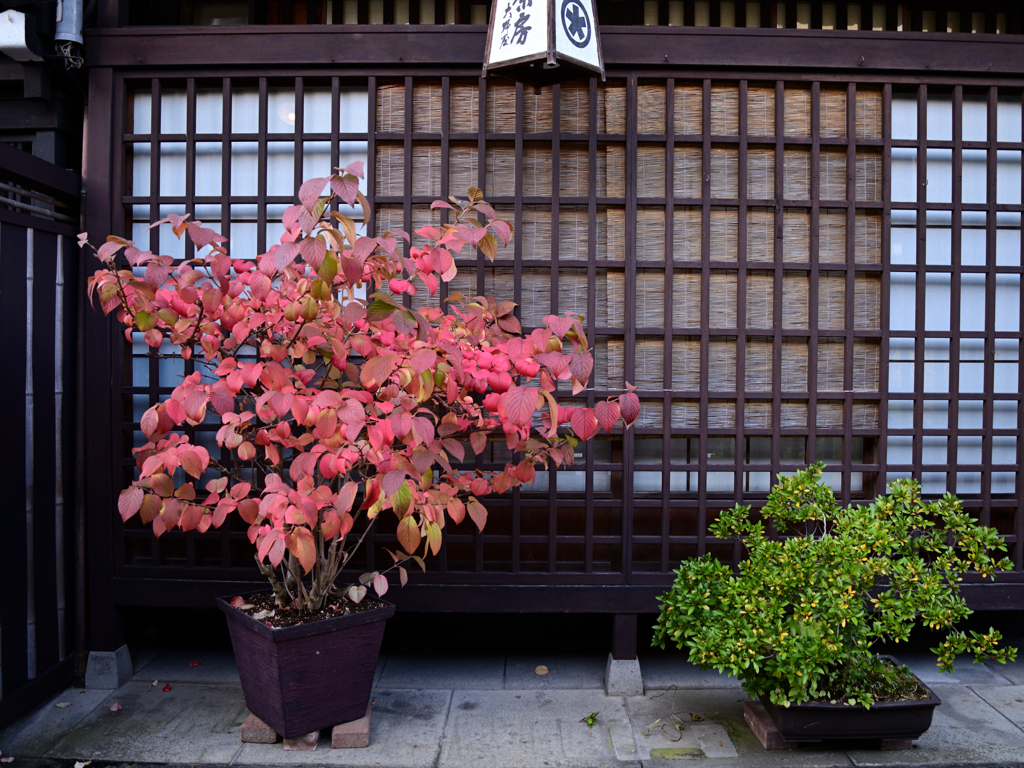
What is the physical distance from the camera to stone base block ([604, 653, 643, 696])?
14.7 ft

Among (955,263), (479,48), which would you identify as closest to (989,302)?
(955,263)

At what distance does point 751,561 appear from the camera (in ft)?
12.5

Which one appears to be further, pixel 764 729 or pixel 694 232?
pixel 694 232

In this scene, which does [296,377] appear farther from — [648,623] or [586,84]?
[648,623]

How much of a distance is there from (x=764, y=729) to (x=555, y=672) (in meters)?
1.52

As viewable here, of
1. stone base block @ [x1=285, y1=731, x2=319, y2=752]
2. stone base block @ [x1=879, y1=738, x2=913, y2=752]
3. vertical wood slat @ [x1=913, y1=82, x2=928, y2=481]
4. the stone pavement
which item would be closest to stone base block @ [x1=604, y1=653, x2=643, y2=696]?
the stone pavement

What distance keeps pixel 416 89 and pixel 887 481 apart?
4452 millimetres

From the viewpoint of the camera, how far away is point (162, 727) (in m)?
4.03

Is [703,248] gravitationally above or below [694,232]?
below

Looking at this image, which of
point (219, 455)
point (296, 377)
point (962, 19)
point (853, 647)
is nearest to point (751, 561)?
point (853, 647)

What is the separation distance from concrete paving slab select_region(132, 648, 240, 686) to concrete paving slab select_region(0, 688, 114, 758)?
32 centimetres

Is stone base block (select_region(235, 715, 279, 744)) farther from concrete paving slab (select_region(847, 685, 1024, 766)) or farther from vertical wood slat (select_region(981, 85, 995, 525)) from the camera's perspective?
vertical wood slat (select_region(981, 85, 995, 525))

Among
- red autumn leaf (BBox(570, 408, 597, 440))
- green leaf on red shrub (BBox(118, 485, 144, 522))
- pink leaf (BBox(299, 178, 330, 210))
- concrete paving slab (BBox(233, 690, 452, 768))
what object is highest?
pink leaf (BBox(299, 178, 330, 210))

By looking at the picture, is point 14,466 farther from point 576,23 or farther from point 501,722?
point 576,23
